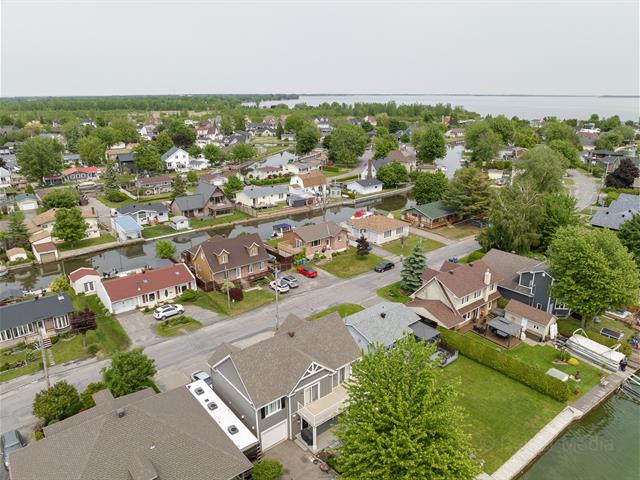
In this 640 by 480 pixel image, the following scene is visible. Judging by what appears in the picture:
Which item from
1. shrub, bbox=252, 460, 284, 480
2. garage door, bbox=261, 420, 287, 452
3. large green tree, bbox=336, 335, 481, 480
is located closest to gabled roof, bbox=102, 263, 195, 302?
garage door, bbox=261, 420, 287, 452

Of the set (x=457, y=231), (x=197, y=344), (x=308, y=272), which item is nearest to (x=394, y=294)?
(x=308, y=272)

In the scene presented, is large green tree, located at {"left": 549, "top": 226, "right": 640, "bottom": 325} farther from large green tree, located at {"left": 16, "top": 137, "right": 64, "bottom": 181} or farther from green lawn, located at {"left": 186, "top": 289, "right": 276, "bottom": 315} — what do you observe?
large green tree, located at {"left": 16, "top": 137, "right": 64, "bottom": 181}

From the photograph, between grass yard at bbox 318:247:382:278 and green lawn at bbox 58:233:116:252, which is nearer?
grass yard at bbox 318:247:382:278

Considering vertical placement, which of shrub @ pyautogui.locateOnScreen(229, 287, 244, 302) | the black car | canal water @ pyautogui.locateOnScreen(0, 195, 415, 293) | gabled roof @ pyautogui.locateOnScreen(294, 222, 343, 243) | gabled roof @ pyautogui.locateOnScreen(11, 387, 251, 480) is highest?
gabled roof @ pyautogui.locateOnScreen(11, 387, 251, 480)

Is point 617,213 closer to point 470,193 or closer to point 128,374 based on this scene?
point 470,193

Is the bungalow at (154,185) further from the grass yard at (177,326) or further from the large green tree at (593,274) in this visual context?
the large green tree at (593,274)

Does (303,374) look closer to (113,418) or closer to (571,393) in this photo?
(113,418)

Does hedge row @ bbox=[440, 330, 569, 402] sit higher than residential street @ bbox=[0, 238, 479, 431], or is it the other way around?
hedge row @ bbox=[440, 330, 569, 402]
